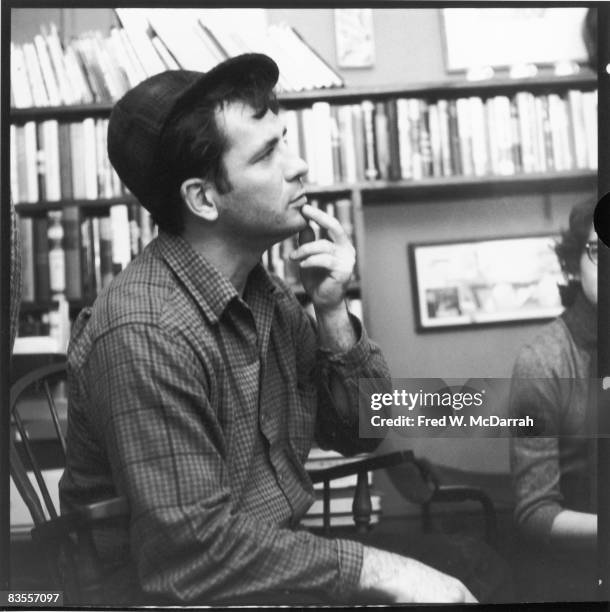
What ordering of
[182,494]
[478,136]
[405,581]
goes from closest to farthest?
1. [182,494]
2. [405,581]
3. [478,136]

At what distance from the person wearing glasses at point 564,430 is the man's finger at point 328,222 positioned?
0.38 m

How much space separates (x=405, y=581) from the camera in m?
1.15

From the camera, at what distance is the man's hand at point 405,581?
3.71 feet

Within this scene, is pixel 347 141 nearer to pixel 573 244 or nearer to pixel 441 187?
pixel 441 187

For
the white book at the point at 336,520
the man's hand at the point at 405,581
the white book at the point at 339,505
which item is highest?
the white book at the point at 339,505

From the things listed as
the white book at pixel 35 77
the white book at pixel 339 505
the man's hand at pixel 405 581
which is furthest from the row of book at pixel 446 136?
the man's hand at pixel 405 581

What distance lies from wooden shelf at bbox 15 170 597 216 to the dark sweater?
22cm

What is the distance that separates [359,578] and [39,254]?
79cm

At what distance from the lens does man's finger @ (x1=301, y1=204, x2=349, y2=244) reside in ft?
3.93

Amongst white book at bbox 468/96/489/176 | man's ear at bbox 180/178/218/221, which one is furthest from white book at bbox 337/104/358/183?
man's ear at bbox 180/178/218/221

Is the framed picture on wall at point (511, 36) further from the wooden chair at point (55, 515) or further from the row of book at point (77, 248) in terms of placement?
the wooden chair at point (55, 515)

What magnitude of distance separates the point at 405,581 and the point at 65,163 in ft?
3.11

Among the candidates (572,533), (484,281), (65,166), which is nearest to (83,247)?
(65,166)

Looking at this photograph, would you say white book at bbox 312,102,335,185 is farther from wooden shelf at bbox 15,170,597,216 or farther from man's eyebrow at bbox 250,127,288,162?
man's eyebrow at bbox 250,127,288,162
